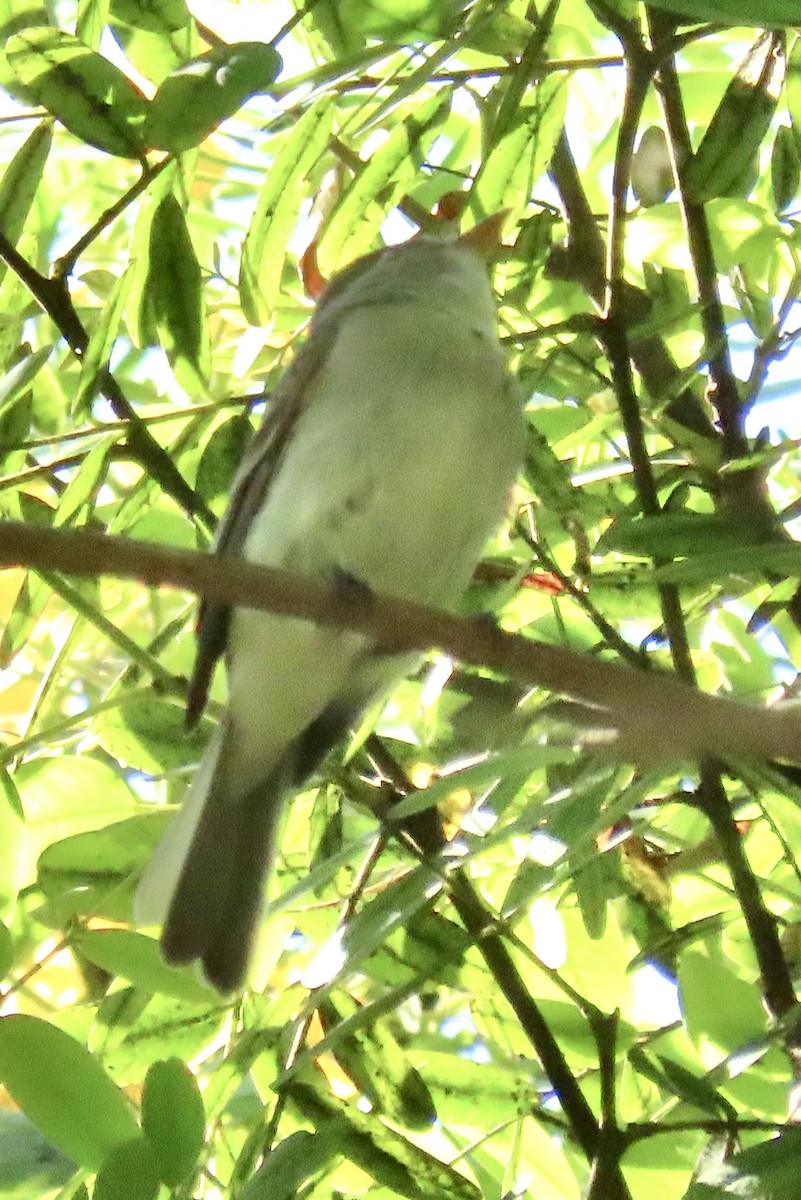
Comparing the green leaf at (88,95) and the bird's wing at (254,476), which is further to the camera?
the bird's wing at (254,476)

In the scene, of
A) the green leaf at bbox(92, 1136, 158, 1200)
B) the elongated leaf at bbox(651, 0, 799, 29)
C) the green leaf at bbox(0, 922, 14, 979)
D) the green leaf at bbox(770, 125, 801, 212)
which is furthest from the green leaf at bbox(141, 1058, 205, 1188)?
the green leaf at bbox(770, 125, 801, 212)

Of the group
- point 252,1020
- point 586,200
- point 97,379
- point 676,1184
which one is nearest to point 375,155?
point 97,379

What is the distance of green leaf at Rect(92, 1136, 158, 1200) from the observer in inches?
32.8

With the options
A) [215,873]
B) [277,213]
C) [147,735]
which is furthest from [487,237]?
[215,873]

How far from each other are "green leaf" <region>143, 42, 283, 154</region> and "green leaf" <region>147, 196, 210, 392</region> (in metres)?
0.11

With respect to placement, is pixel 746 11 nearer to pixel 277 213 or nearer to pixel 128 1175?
pixel 277 213

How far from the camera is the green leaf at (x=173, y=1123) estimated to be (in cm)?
85

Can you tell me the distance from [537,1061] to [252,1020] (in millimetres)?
207

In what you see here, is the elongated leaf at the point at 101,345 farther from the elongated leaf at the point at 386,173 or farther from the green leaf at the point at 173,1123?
the green leaf at the point at 173,1123

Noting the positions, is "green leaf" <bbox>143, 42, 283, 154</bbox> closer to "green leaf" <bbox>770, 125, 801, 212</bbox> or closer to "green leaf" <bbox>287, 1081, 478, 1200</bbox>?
"green leaf" <bbox>770, 125, 801, 212</bbox>

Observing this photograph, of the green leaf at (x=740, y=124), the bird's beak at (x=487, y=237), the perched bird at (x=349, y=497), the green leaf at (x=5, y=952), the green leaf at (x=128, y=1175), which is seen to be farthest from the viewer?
the perched bird at (x=349, y=497)

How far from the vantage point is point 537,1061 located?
109cm

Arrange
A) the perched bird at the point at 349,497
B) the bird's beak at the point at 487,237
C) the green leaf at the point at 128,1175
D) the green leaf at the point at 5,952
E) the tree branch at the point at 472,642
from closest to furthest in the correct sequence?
1. the tree branch at the point at 472,642
2. the green leaf at the point at 128,1175
3. the green leaf at the point at 5,952
4. the bird's beak at the point at 487,237
5. the perched bird at the point at 349,497

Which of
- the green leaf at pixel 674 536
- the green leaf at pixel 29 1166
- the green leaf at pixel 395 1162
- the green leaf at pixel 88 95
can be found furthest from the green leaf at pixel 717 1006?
the green leaf at pixel 88 95
